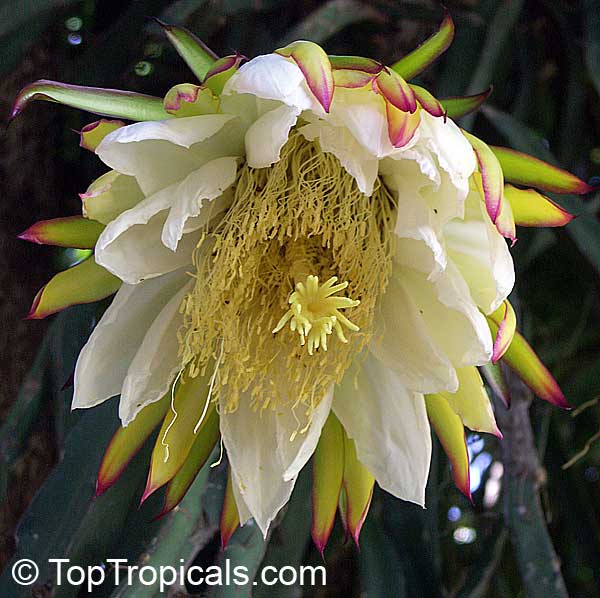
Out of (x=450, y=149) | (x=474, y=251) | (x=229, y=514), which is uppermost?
(x=450, y=149)

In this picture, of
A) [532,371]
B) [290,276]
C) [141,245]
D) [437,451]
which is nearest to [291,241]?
[290,276]

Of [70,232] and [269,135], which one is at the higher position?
[269,135]

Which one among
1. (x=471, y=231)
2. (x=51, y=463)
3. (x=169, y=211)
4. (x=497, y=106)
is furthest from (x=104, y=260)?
(x=497, y=106)

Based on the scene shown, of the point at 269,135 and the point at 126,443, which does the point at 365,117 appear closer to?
the point at 269,135

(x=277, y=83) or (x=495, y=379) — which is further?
(x=495, y=379)

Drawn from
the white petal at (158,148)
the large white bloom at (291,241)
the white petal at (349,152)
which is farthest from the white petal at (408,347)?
the white petal at (158,148)

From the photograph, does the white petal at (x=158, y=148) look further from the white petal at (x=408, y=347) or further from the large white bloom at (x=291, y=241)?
the white petal at (x=408, y=347)

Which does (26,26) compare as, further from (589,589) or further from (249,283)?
(589,589)
